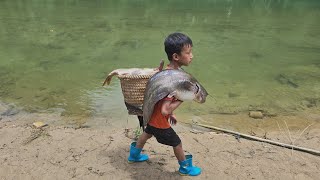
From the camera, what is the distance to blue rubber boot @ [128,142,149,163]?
3.59 metres

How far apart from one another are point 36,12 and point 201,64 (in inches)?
353

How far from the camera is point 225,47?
30.9 feet

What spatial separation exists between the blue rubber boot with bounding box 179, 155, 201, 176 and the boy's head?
977 mm

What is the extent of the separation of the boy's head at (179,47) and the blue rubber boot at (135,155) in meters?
1.07

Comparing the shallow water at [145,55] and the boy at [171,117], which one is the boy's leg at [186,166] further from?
the shallow water at [145,55]

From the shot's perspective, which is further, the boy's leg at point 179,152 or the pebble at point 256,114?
the pebble at point 256,114

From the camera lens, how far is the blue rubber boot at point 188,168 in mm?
3412

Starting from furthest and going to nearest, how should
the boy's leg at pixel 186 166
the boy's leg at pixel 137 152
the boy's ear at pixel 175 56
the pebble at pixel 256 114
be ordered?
the pebble at pixel 256 114
the boy's leg at pixel 137 152
the boy's leg at pixel 186 166
the boy's ear at pixel 175 56

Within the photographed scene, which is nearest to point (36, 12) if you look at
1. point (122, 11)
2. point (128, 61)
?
point (122, 11)

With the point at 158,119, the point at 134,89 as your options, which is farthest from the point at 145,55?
the point at 158,119

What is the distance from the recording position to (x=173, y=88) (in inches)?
114

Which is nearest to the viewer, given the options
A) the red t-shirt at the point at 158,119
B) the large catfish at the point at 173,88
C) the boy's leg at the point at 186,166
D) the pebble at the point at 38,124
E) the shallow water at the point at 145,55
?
the large catfish at the point at 173,88

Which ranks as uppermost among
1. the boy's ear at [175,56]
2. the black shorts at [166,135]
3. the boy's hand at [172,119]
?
the boy's ear at [175,56]

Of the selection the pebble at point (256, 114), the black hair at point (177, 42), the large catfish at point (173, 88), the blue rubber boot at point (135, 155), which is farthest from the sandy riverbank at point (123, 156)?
the black hair at point (177, 42)
